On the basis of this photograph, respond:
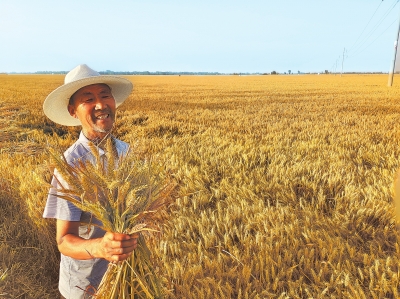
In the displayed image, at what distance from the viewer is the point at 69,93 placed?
6.83 feet

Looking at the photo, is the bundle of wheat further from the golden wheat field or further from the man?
the man

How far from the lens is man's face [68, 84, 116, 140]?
192cm

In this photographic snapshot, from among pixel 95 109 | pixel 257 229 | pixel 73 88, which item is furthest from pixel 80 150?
pixel 257 229

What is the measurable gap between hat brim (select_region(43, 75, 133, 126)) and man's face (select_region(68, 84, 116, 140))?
48 mm

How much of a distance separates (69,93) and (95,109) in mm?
248

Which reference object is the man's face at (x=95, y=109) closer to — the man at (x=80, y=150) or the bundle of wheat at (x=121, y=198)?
the man at (x=80, y=150)

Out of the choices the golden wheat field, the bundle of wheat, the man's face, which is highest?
the man's face

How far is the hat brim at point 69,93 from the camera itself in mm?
1964

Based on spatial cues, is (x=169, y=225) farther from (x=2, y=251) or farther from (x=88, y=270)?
(x=2, y=251)

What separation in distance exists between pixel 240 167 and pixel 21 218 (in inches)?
91.9

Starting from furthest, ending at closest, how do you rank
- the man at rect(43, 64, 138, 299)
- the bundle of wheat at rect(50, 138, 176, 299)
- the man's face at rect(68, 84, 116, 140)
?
1. the man's face at rect(68, 84, 116, 140)
2. the man at rect(43, 64, 138, 299)
3. the bundle of wheat at rect(50, 138, 176, 299)

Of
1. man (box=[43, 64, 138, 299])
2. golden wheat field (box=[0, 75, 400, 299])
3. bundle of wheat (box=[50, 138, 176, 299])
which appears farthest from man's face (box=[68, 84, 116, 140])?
bundle of wheat (box=[50, 138, 176, 299])

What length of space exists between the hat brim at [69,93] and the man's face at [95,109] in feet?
0.16

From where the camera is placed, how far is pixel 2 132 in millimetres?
5664
